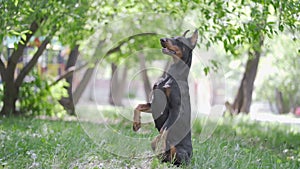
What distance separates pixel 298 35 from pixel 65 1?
3.68 meters

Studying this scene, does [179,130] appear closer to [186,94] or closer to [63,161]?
[186,94]

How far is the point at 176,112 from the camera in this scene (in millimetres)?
5066

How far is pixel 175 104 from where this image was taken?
505 centimetres

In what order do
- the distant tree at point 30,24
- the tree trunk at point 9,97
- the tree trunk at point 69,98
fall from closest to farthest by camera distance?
the distant tree at point 30,24, the tree trunk at point 9,97, the tree trunk at point 69,98

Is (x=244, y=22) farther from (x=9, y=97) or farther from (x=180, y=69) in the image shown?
(x=9, y=97)

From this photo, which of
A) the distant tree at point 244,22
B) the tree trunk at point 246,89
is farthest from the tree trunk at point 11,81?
the tree trunk at point 246,89

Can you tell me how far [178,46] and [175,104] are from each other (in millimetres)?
602

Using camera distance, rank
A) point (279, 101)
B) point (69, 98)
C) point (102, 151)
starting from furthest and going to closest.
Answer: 1. point (279, 101)
2. point (69, 98)
3. point (102, 151)

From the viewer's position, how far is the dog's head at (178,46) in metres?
4.96

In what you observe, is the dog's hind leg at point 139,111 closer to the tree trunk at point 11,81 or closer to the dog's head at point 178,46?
the dog's head at point 178,46

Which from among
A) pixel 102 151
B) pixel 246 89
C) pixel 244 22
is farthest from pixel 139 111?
pixel 246 89

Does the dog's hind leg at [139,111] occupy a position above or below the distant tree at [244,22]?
below

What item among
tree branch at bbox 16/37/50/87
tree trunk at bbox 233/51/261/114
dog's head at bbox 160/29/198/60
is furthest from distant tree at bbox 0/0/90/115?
tree trunk at bbox 233/51/261/114

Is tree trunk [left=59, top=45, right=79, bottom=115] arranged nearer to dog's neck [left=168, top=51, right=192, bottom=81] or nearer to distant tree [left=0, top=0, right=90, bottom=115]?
distant tree [left=0, top=0, right=90, bottom=115]
